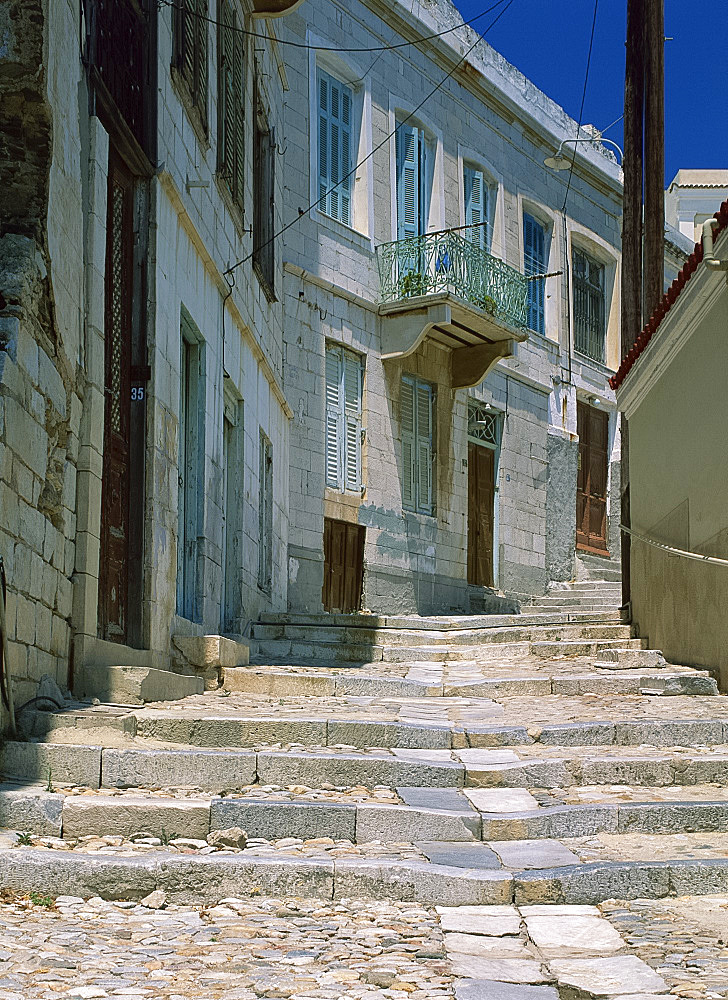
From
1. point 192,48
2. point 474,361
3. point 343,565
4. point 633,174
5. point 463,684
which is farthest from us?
point 474,361

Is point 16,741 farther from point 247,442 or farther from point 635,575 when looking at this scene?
point 635,575

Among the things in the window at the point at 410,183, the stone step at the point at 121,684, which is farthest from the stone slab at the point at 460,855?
the window at the point at 410,183

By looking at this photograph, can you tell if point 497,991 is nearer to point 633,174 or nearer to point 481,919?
point 481,919

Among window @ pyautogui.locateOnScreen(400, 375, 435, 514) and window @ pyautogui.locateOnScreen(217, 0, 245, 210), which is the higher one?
window @ pyautogui.locateOnScreen(217, 0, 245, 210)

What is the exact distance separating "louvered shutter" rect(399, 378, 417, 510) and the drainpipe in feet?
29.5

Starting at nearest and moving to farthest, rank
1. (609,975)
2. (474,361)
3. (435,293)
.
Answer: (609,975) → (435,293) → (474,361)

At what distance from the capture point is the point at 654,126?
13.1m

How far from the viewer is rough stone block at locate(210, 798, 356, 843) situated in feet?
16.2

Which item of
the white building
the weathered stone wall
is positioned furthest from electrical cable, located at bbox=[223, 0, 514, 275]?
the weathered stone wall

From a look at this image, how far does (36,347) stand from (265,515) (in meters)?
7.54

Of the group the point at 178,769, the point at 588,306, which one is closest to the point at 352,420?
the point at 588,306

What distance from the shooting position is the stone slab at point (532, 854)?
4.68 meters

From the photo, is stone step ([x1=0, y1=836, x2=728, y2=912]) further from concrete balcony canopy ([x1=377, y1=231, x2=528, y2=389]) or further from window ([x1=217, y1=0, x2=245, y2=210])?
concrete balcony canopy ([x1=377, y1=231, x2=528, y2=389])

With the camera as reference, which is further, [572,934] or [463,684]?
[463,684]
